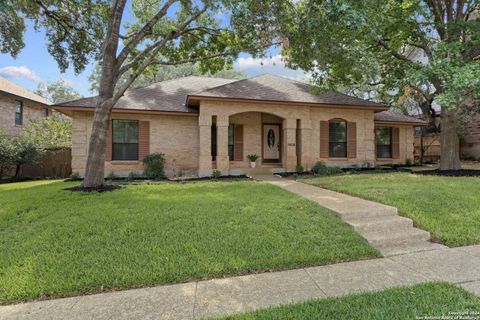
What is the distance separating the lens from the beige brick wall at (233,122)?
12.0m

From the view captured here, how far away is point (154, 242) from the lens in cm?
417

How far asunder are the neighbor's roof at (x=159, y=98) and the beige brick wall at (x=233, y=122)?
0.48 meters

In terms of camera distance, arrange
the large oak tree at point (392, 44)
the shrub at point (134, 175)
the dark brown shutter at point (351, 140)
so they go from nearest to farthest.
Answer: the large oak tree at point (392, 44) → the shrub at point (134, 175) → the dark brown shutter at point (351, 140)

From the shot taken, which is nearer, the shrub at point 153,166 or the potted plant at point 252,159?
the shrub at point 153,166

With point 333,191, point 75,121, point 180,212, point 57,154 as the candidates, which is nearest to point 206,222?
point 180,212

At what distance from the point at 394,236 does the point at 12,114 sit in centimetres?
2379

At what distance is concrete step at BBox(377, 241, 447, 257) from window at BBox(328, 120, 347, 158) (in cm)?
1008

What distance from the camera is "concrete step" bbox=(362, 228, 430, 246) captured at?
450 cm

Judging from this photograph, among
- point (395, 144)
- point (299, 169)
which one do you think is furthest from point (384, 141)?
point (299, 169)

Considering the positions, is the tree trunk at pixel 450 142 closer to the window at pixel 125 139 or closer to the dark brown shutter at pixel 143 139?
the dark brown shutter at pixel 143 139

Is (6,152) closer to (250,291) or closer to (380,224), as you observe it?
(250,291)

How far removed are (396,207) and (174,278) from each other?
4910 millimetres

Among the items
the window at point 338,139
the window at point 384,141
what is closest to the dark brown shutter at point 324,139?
the window at point 338,139

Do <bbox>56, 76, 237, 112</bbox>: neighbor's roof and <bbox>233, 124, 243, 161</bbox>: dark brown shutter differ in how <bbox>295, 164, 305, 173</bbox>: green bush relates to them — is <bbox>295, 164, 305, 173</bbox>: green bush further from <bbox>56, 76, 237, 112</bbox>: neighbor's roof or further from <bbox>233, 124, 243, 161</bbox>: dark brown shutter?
<bbox>56, 76, 237, 112</bbox>: neighbor's roof
